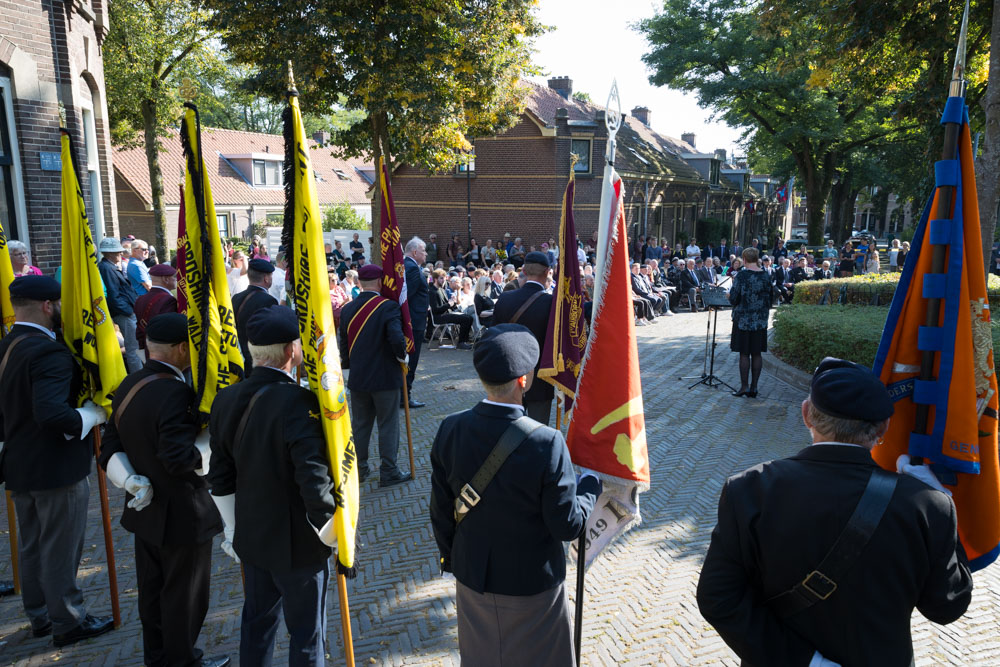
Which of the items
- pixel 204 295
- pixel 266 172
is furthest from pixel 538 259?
pixel 266 172

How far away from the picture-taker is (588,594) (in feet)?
15.8

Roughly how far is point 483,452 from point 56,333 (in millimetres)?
3383

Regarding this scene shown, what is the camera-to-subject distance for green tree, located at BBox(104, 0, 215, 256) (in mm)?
21078

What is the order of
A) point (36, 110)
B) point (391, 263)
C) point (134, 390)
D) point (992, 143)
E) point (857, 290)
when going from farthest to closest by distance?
point (857, 290)
point (992, 143)
point (36, 110)
point (391, 263)
point (134, 390)

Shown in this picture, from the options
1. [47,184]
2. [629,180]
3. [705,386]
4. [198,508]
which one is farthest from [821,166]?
[198,508]

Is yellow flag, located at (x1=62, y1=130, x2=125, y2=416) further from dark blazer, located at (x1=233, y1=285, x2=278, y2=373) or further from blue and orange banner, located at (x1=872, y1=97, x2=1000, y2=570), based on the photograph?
blue and orange banner, located at (x1=872, y1=97, x2=1000, y2=570)

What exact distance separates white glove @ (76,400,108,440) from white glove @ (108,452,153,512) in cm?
57

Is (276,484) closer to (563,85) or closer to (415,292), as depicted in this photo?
(415,292)

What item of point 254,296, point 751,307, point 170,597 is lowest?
point 170,597

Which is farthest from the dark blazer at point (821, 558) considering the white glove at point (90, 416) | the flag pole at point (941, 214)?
the white glove at point (90, 416)

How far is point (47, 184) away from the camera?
29.1ft

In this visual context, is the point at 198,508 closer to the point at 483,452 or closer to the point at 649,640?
the point at 483,452

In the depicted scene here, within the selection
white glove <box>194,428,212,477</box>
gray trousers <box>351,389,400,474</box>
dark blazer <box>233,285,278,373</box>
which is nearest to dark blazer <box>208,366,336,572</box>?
white glove <box>194,428,212,477</box>

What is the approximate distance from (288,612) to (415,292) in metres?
6.06
